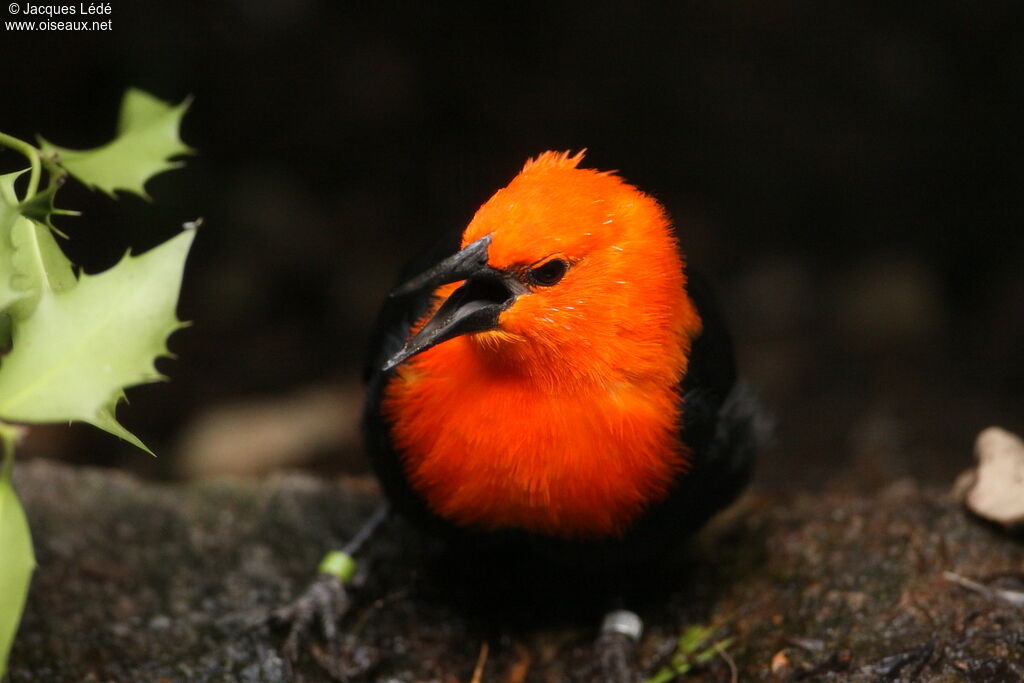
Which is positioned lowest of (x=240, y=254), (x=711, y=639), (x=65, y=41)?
(x=240, y=254)

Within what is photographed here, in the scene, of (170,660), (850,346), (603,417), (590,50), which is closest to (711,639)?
(603,417)

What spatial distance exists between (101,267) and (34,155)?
138 inches

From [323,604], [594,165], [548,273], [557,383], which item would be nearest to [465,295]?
[548,273]

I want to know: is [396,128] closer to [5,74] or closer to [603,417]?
[5,74]

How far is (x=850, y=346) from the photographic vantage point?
20.3 feet

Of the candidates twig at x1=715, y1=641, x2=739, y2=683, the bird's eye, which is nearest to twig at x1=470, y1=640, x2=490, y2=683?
twig at x1=715, y1=641, x2=739, y2=683

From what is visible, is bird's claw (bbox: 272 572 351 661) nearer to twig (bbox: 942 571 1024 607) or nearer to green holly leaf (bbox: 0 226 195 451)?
green holly leaf (bbox: 0 226 195 451)

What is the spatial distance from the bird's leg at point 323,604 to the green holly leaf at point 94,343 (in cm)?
144

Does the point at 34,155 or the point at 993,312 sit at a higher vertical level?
the point at 34,155

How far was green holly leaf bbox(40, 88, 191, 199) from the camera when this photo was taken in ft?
8.14

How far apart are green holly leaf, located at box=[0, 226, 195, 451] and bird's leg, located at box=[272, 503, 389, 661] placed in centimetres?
144

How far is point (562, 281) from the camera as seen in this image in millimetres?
2564

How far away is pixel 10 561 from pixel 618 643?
1.94 metres

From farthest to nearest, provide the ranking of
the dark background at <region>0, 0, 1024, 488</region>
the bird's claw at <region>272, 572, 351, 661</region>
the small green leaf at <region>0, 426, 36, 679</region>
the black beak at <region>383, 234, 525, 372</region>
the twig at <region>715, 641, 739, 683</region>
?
the dark background at <region>0, 0, 1024, 488</region>, the bird's claw at <region>272, 572, 351, 661</region>, the twig at <region>715, 641, 739, 683</region>, the black beak at <region>383, 234, 525, 372</region>, the small green leaf at <region>0, 426, 36, 679</region>
